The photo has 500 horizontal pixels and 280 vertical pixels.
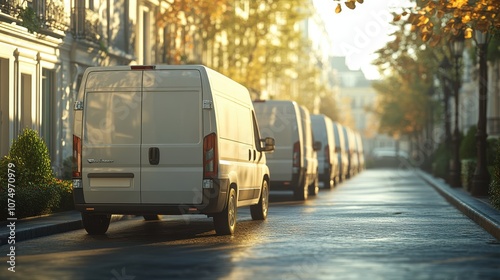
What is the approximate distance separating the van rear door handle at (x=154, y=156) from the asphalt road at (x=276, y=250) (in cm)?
103

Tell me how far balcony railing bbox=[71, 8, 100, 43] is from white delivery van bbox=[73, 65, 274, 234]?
1303cm

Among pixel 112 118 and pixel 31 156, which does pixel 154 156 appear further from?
pixel 31 156

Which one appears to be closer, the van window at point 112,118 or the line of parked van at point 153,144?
the line of parked van at point 153,144

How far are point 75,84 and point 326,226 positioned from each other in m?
12.9

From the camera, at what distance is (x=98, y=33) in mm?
29406

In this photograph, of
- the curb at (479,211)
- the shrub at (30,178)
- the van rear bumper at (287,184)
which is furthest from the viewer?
the van rear bumper at (287,184)

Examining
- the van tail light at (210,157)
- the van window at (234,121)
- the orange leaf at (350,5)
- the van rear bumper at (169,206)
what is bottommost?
the van rear bumper at (169,206)

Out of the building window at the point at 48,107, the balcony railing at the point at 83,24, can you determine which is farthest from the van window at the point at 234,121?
the balcony railing at the point at 83,24

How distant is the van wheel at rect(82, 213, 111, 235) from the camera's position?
15.4 m

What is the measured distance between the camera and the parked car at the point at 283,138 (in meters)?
25.3

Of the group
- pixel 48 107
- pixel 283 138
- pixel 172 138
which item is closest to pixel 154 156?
pixel 172 138

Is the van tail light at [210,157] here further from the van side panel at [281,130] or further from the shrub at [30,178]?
the van side panel at [281,130]

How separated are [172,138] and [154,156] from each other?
34 centimetres

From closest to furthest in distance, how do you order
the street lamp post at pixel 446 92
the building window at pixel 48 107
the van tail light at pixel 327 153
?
1. the building window at pixel 48 107
2. the van tail light at pixel 327 153
3. the street lamp post at pixel 446 92
